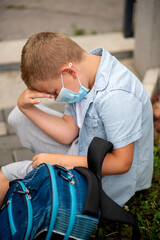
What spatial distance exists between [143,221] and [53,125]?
96 centimetres

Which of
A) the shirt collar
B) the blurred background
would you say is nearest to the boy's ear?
the shirt collar

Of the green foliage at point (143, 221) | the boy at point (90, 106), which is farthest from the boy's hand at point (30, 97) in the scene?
the green foliage at point (143, 221)

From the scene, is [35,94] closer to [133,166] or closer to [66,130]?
[66,130]

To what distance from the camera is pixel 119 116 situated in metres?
1.53

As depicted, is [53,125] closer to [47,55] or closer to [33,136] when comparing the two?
[33,136]

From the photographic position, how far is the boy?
1551mm

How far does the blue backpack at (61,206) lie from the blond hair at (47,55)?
0.47 m

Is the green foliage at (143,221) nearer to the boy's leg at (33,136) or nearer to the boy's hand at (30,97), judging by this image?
the boy's leg at (33,136)

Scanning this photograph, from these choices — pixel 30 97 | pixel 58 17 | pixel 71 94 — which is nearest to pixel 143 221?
pixel 71 94

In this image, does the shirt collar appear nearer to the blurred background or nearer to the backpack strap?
the backpack strap

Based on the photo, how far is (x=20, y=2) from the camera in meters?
5.76

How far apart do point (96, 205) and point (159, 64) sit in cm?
241

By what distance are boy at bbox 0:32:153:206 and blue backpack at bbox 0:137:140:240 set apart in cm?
18

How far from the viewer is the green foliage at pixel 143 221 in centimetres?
200
